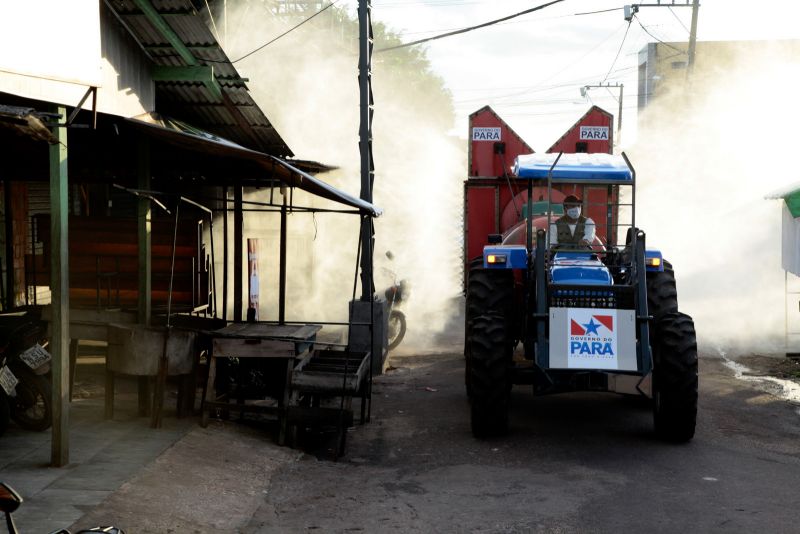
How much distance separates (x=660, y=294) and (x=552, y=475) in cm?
292

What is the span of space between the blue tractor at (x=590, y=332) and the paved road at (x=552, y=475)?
Result: 568mm

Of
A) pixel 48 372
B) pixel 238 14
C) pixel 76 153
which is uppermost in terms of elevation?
pixel 238 14

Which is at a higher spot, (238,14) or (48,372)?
(238,14)

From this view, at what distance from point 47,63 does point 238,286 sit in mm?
6677

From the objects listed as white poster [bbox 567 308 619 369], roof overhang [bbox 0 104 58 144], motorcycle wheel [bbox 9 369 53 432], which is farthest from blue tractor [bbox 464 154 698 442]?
roof overhang [bbox 0 104 58 144]

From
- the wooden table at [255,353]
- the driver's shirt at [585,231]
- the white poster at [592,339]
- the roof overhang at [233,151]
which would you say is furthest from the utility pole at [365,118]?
the white poster at [592,339]

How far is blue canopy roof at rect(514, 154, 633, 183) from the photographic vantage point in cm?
1034

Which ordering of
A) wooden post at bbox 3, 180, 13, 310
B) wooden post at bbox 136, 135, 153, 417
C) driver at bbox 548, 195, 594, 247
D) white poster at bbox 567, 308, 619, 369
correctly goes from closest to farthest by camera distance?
white poster at bbox 567, 308, 619, 369 < wooden post at bbox 136, 135, 153, 417 < driver at bbox 548, 195, 594, 247 < wooden post at bbox 3, 180, 13, 310

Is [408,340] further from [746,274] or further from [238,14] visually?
[746,274]

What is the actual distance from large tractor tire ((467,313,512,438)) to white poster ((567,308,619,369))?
2.30 feet

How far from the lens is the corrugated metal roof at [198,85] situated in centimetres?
A: 1075

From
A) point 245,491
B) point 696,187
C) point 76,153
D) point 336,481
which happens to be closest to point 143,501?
point 245,491

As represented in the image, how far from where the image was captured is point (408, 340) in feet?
64.3

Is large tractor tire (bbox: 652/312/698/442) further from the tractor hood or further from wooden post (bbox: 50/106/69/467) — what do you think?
wooden post (bbox: 50/106/69/467)
